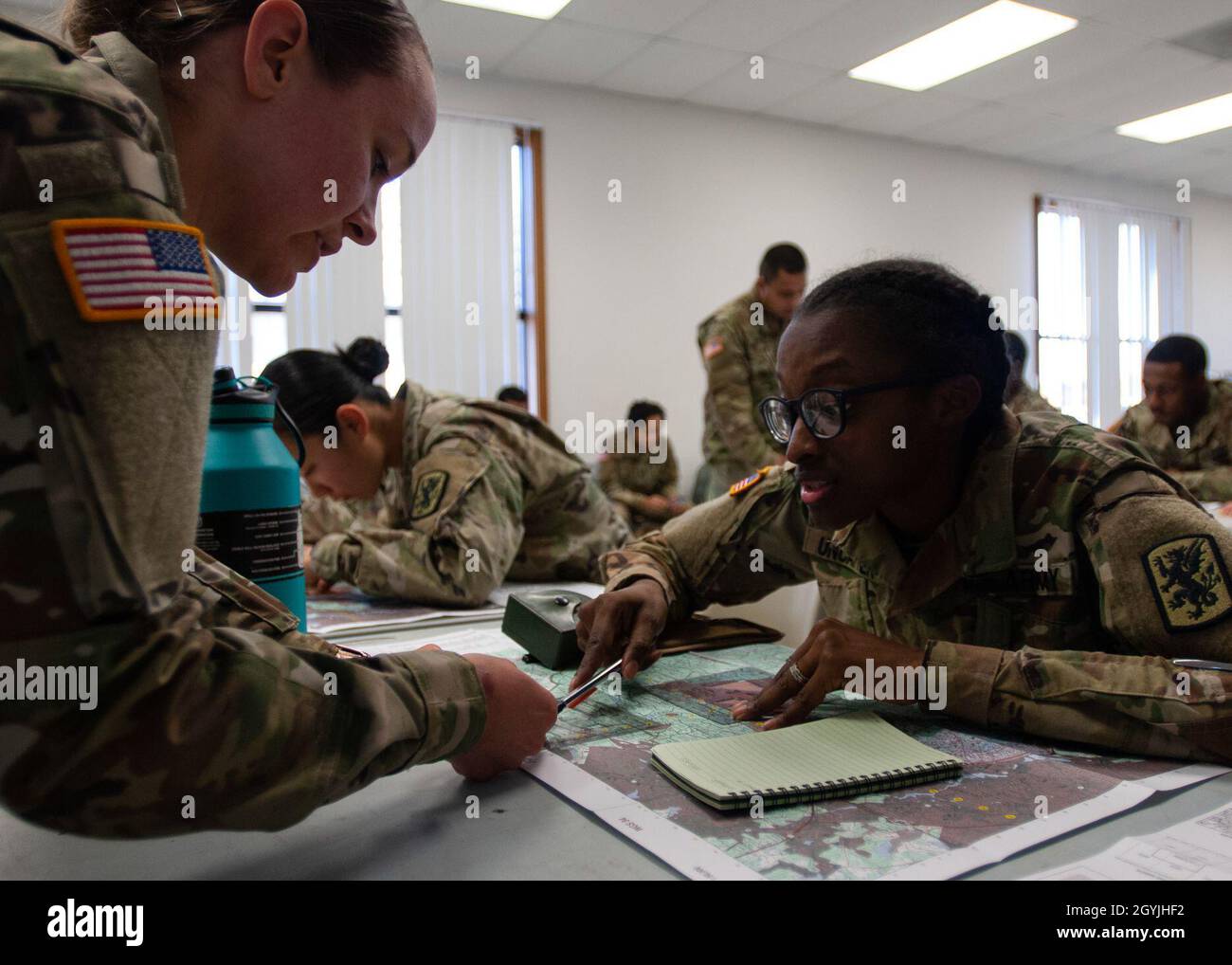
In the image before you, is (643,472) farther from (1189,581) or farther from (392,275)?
(1189,581)

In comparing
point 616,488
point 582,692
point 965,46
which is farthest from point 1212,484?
point 582,692

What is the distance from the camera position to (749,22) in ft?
14.1

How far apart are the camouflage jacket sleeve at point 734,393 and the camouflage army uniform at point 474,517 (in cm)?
133

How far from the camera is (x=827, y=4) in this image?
415 cm

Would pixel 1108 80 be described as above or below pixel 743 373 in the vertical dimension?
above

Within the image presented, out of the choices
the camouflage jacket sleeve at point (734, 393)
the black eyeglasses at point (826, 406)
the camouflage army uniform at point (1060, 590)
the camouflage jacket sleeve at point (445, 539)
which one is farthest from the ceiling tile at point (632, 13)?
the black eyeglasses at point (826, 406)

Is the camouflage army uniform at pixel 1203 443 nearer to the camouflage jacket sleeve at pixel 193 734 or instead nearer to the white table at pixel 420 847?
the white table at pixel 420 847

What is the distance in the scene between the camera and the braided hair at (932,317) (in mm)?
1099

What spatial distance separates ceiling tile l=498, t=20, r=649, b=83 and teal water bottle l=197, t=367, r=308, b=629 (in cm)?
379

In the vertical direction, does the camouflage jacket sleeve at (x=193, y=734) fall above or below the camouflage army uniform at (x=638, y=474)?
below

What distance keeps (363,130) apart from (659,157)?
498 centimetres

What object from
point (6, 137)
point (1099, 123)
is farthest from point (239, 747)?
point (1099, 123)

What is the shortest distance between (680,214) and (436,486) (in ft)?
13.1

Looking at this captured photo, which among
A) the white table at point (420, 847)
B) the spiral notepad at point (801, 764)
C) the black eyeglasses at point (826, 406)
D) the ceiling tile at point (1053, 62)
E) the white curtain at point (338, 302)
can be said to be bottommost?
the white table at point (420, 847)
